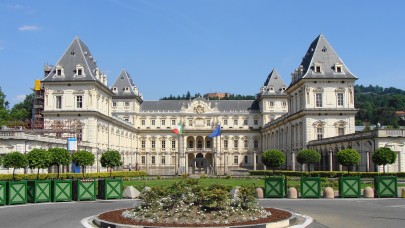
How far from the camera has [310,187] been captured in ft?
106

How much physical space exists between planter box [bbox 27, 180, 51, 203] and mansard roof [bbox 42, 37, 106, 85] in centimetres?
4307

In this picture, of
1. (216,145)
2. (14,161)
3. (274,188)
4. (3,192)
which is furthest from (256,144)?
(3,192)

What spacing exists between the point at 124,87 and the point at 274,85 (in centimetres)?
3484

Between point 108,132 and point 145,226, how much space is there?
6418 cm

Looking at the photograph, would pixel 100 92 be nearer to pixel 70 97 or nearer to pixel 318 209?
pixel 70 97

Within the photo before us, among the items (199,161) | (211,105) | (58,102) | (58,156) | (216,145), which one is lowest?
(199,161)

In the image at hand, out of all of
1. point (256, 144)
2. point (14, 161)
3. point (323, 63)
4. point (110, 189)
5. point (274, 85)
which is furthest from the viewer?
point (256, 144)

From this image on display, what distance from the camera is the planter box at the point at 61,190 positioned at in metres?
30.4

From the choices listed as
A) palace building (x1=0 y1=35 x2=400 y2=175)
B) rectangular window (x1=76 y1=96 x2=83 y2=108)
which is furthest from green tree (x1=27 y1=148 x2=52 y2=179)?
rectangular window (x1=76 y1=96 x2=83 y2=108)

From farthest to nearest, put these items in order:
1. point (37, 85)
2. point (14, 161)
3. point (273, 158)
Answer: point (37, 85)
point (273, 158)
point (14, 161)

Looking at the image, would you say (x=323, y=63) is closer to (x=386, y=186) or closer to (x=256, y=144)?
(x=386, y=186)

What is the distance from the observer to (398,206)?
26453 mm

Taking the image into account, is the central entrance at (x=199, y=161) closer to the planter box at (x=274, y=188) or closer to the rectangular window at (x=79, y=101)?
the rectangular window at (x=79, y=101)

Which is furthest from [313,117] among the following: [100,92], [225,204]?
[225,204]
